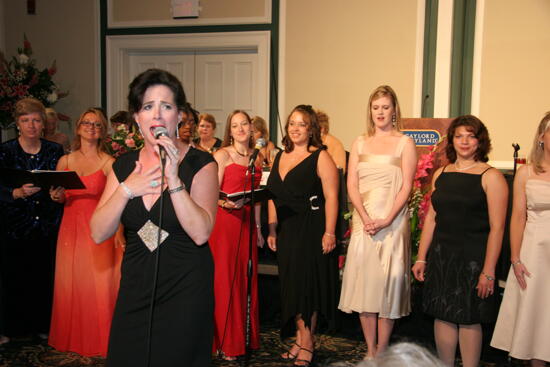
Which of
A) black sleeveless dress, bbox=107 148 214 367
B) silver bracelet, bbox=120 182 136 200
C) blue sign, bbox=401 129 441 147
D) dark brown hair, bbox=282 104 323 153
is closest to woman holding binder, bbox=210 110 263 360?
dark brown hair, bbox=282 104 323 153

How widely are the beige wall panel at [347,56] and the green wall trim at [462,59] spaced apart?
597 mm

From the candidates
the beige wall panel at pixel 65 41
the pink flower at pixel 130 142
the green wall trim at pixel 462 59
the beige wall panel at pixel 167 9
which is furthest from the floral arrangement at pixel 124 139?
the beige wall panel at pixel 65 41

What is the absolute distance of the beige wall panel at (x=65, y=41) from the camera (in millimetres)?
8375

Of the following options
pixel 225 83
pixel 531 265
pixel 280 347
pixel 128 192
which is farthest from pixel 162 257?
pixel 225 83

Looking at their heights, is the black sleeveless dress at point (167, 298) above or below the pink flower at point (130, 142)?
below

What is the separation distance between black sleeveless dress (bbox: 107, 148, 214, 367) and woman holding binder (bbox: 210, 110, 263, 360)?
1816mm

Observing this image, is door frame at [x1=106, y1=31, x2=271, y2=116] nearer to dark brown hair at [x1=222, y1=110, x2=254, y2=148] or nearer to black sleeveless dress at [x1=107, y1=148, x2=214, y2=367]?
dark brown hair at [x1=222, y1=110, x2=254, y2=148]

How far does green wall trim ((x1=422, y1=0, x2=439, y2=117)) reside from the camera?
6.96 m

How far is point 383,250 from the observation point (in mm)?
3824

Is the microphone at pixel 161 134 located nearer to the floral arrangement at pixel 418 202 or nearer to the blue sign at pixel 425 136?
the floral arrangement at pixel 418 202

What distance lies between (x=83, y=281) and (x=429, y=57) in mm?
5066

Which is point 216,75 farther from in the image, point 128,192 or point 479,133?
point 128,192

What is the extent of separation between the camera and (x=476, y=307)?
337 cm

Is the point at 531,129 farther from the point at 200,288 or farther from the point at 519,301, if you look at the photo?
the point at 200,288
